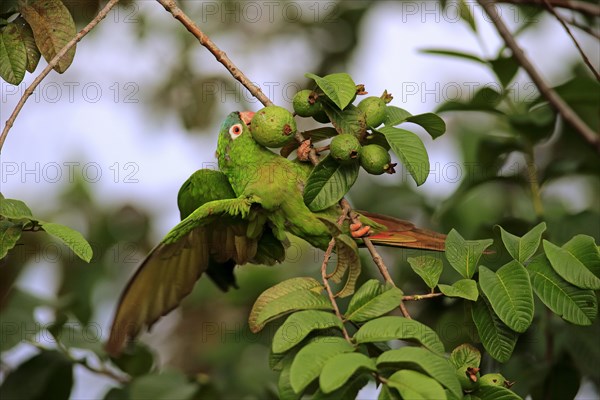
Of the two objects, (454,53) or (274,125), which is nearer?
(274,125)

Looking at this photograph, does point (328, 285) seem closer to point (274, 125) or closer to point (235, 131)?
point (274, 125)

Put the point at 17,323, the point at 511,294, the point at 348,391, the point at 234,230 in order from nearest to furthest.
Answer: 1. the point at 348,391
2. the point at 511,294
3. the point at 234,230
4. the point at 17,323

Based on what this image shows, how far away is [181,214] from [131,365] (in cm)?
53

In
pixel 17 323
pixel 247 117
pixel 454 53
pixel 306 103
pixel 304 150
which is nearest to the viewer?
pixel 306 103

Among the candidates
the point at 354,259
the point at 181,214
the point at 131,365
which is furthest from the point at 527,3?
the point at 131,365

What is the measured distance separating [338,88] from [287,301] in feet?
1.56

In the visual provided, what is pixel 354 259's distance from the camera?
69.4 inches

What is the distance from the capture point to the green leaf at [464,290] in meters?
1.60

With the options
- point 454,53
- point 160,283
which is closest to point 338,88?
point 160,283

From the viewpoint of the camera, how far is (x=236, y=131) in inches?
95.0

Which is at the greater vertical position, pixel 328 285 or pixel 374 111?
pixel 374 111

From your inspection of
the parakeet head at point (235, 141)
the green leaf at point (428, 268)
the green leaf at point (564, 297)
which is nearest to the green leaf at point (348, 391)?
the green leaf at point (428, 268)

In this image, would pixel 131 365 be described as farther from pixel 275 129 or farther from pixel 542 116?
pixel 542 116

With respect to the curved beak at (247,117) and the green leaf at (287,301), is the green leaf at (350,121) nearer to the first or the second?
the green leaf at (287,301)
